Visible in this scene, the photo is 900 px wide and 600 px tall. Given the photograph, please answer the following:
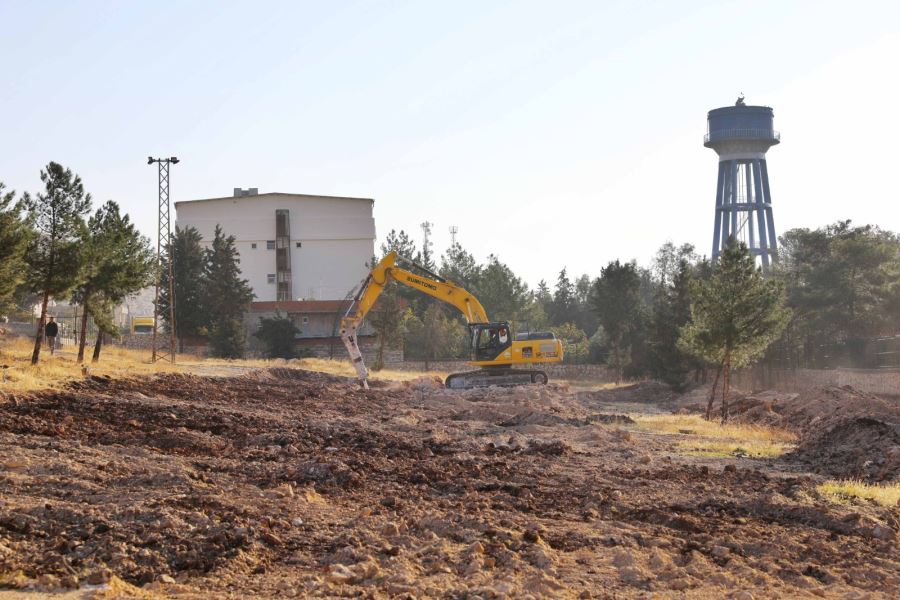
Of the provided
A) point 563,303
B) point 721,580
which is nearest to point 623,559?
point 721,580

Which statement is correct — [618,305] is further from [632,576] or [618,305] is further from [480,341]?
[632,576]

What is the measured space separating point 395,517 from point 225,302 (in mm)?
62019

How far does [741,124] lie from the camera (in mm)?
83188

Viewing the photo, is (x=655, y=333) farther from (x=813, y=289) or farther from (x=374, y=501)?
(x=374, y=501)

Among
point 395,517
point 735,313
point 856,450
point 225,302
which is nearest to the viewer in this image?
point 395,517

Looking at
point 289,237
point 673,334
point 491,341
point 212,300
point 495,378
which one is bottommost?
point 495,378

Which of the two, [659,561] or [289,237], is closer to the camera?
[659,561]

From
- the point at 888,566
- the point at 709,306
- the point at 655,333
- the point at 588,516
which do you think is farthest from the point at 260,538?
the point at 655,333

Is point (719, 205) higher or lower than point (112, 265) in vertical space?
higher

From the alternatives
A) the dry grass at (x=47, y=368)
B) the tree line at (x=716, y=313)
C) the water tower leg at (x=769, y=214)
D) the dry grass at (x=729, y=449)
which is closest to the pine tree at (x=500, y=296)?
the tree line at (x=716, y=313)

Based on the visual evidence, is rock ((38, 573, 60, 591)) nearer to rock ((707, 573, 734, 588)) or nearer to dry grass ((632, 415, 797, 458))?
rock ((707, 573, 734, 588))

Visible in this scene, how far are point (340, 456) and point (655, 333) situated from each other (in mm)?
43692

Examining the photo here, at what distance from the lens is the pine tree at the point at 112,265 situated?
40456mm

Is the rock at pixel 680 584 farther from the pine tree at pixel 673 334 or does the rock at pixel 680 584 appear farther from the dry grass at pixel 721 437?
the pine tree at pixel 673 334
